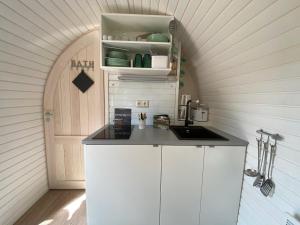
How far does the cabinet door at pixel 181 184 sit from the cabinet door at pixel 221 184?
0.21 feet

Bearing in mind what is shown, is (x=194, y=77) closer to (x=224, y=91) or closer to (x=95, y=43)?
(x=224, y=91)

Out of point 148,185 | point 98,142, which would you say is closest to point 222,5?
point 98,142

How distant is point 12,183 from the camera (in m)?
1.50

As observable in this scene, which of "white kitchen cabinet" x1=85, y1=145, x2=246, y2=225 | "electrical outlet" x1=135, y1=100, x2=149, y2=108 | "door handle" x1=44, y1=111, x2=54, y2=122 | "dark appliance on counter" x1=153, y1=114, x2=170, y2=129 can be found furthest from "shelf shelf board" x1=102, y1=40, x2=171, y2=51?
"door handle" x1=44, y1=111, x2=54, y2=122

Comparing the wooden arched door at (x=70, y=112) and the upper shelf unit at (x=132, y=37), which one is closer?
the upper shelf unit at (x=132, y=37)

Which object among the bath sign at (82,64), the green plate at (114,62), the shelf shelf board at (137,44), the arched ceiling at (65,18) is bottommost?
the green plate at (114,62)

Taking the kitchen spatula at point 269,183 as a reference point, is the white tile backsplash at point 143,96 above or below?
above

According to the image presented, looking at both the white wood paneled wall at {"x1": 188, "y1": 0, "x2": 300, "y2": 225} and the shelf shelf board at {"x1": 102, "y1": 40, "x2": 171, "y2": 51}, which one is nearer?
the white wood paneled wall at {"x1": 188, "y1": 0, "x2": 300, "y2": 225}

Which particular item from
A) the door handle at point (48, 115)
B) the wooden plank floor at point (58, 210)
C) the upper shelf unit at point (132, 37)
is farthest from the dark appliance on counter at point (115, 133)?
the wooden plank floor at point (58, 210)

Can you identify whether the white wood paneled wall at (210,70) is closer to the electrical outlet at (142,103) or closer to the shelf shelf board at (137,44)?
the shelf shelf board at (137,44)

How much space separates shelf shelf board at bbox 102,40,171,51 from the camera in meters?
1.45

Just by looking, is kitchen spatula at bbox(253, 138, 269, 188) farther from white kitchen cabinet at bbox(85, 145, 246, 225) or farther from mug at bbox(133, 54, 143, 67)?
mug at bbox(133, 54, 143, 67)

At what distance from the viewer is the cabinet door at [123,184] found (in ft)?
4.19

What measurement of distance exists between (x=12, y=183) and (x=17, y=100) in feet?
2.76
